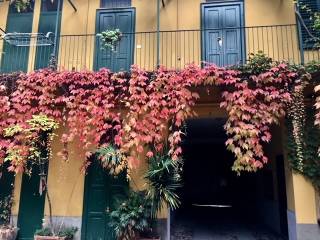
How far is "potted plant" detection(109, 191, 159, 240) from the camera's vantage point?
6699 mm

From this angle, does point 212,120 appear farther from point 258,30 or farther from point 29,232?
point 29,232

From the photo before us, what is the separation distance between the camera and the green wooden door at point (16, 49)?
9.07 m

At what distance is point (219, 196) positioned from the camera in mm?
17812

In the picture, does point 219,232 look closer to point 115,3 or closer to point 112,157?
point 112,157

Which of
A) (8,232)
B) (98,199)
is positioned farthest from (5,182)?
(98,199)

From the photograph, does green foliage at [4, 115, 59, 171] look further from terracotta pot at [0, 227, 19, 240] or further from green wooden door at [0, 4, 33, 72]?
green wooden door at [0, 4, 33, 72]

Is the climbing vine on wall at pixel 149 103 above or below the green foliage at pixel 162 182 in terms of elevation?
above

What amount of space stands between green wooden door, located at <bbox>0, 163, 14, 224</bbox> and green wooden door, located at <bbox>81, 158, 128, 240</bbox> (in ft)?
6.49

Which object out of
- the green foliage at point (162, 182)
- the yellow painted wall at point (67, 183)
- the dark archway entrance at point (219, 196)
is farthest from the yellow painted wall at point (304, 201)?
the yellow painted wall at point (67, 183)

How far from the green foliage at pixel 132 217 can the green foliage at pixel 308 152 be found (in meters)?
3.39

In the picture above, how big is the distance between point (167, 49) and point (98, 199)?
Result: 4293 millimetres

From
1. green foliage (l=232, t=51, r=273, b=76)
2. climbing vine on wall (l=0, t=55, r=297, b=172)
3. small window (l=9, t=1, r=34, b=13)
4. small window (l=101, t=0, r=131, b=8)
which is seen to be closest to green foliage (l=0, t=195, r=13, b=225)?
climbing vine on wall (l=0, t=55, r=297, b=172)

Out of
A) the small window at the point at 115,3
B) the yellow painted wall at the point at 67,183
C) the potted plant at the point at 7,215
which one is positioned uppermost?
the small window at the point at 115,3

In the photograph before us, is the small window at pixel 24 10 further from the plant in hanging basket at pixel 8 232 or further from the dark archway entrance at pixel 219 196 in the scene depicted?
the plant in hanging basket at pixel 8 232
